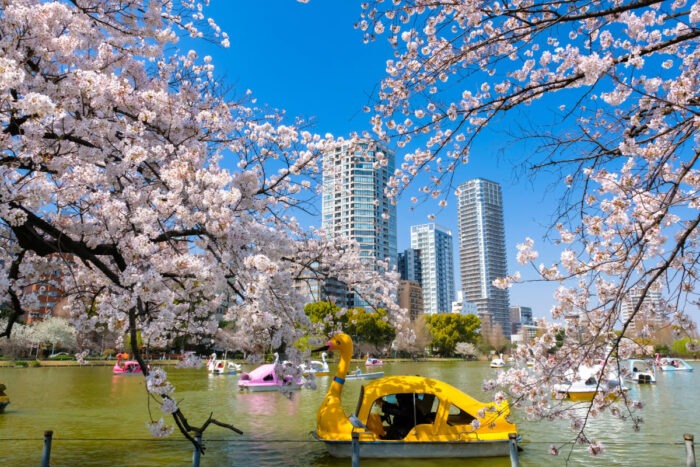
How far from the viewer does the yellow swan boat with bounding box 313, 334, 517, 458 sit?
8039mm

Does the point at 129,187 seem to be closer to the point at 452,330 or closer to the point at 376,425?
the point at 376,425

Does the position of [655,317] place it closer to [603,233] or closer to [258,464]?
[603,233]

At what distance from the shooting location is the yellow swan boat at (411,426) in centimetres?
804

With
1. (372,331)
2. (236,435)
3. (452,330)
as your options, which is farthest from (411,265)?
(236,435)

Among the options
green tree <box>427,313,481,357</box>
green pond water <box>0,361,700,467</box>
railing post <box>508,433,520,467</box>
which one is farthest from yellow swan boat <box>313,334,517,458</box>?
green tree <box>427,313,481,357</box>

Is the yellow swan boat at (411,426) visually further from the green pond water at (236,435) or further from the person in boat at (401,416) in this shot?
the green pond water at (236,435)

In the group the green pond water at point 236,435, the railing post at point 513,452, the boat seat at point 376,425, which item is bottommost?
the green pond water at point 236,435

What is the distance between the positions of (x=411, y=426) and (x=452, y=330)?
2569 inches

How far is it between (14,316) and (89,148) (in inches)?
100

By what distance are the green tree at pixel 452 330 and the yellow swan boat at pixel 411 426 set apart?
64.1 m

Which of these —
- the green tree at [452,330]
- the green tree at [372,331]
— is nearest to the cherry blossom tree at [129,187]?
the green tree at [372,331]

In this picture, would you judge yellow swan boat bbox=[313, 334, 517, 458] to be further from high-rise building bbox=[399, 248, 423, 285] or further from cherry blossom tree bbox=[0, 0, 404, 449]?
high-rise building bbox=[399, 248, 423, 285]

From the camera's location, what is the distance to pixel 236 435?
11047mm

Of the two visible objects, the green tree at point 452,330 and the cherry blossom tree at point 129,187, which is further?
the green tree at point 452,330
